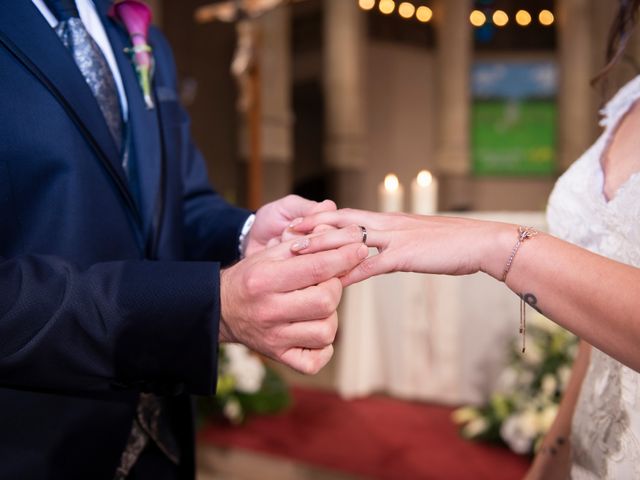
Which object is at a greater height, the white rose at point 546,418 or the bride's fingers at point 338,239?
the bride's fingers at point 338,239

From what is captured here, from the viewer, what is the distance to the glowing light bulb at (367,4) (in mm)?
13442

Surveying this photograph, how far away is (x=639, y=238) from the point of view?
1.26m

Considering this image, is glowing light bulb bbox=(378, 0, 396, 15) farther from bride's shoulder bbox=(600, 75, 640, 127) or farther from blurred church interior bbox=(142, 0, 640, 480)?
bride's shoulder bbox=(600, 75, 640, 127)

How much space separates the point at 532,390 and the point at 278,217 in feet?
8.11

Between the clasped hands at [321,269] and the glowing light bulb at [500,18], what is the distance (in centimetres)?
1626

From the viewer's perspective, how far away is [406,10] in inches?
599

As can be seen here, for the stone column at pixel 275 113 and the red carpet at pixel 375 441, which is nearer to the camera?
the red carpet at pixel 375 441

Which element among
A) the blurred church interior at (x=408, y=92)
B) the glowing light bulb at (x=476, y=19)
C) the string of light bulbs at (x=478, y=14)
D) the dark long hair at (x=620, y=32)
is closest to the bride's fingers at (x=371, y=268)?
the dark long hair at (x=620, y=32)

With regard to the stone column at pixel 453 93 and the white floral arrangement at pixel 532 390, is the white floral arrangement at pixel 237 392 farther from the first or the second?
the stone column at pixel 453 93

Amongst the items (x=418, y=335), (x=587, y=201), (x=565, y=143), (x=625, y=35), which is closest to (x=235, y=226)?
(x=587, y=201)

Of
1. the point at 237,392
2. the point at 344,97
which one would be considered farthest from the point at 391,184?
the point at 344,97

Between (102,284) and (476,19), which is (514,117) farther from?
(102,284)

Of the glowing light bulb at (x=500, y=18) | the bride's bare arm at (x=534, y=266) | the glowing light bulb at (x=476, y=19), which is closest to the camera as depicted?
the bride's bare arm at (x=534, y=266)

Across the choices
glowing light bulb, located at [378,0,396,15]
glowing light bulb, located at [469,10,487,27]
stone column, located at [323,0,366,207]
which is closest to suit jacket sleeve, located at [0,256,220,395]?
stone column, located at [323,0,366,207]
